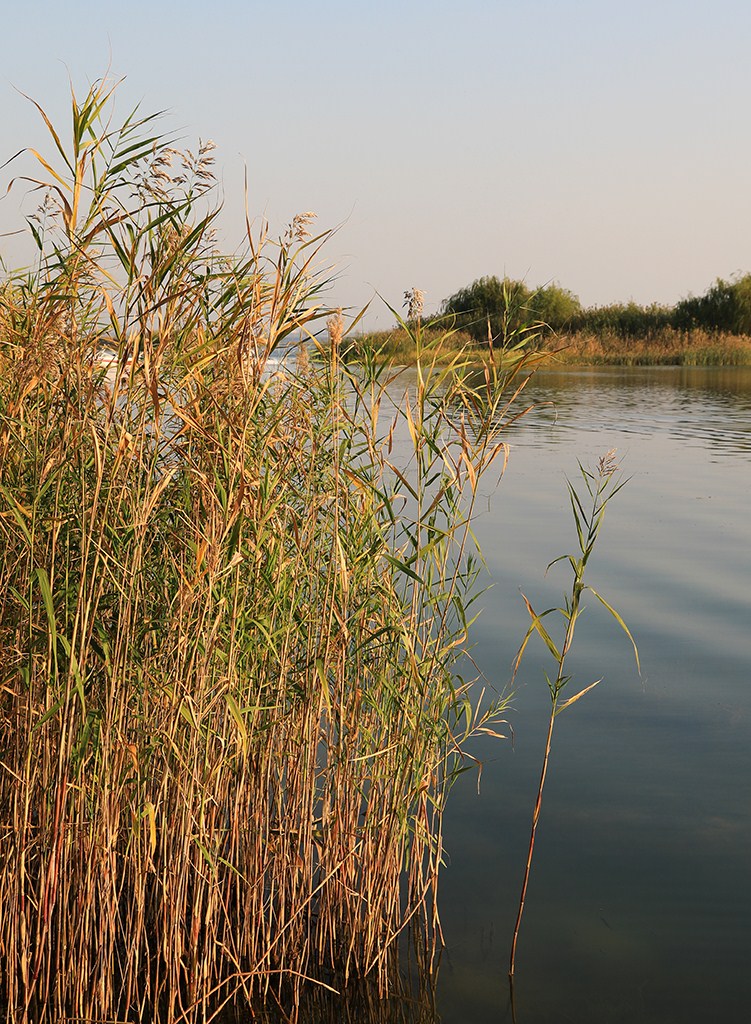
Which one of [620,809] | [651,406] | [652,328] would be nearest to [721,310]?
[652,328]

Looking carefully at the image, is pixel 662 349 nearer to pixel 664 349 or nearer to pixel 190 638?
pixel 664 349

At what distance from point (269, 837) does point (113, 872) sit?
22.5 inches

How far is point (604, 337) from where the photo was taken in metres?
46.4

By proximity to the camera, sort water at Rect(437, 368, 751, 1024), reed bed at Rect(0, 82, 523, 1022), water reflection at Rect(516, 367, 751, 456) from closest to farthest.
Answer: reed bed at Rect(0, 82, 523, 1022) < water at Rect(437, 368, 751, 1024) < water reflection at Rect(516, 367, 751, 456)

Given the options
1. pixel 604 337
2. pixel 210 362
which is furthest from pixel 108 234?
pixel 604 337

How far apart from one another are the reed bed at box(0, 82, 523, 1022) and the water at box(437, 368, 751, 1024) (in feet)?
2.12

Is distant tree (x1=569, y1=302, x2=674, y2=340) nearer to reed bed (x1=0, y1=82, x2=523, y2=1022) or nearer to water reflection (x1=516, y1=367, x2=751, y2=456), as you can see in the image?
water reflection (x1=516, y1=367, x2=751, y2=456)

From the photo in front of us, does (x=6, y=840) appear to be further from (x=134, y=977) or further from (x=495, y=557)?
(x=495, y=557)

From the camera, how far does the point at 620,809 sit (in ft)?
17.2

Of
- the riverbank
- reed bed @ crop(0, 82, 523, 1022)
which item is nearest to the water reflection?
the riverbank

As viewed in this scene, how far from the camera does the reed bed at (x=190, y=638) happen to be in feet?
9.86

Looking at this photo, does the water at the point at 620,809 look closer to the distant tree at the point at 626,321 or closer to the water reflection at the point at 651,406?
the water reflection at the point at 651,406

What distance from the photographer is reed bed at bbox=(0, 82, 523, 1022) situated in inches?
118

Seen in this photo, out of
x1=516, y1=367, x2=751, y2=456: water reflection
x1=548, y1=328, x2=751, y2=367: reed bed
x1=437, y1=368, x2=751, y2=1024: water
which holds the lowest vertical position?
x1=437, y1=368, x2=751, y2=1024: water
